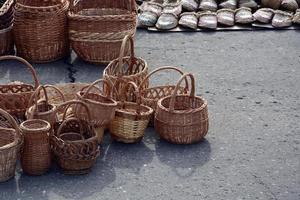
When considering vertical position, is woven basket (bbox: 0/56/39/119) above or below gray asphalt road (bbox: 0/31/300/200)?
above

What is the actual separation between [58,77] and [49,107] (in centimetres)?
148

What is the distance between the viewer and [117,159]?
4.38m

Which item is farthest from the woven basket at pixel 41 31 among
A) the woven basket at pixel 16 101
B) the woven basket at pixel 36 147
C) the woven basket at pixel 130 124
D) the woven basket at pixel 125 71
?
the woven basket at pixel 36 147

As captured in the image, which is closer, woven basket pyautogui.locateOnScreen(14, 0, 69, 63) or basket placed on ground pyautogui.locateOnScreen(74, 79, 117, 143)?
basket placed on ground pyautogui.locateOnScreen(74, 79, 117, 143)

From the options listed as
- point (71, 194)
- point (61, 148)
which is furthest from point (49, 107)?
point (71, 194)

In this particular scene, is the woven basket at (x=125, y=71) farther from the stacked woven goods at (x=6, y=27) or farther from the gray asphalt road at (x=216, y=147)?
the stacked woven goods at (x=6, y=27)

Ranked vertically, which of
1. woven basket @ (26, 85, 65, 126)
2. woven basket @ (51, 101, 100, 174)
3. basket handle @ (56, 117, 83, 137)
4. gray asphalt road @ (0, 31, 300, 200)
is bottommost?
gray asphalt road @ (0, 31, 300, 200)

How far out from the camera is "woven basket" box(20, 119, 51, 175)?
158 inches

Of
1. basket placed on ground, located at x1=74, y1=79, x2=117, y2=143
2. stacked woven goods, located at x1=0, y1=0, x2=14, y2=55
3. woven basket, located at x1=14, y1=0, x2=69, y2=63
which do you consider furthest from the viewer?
stacked woven goods, located at x1=0, y1=0, x2=14, y2=55

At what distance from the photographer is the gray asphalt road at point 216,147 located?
400cm

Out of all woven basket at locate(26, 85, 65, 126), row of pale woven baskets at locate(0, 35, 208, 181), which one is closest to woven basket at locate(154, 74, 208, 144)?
row of pale woven baskets at locate(0, 35, 208, 181)

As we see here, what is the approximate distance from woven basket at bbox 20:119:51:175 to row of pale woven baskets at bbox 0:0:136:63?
2027 mm

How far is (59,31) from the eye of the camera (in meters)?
6.09

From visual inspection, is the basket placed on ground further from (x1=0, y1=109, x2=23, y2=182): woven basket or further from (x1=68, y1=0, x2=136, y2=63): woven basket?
(x1=68, y1=0, x2=136, y2=63): woven basket
